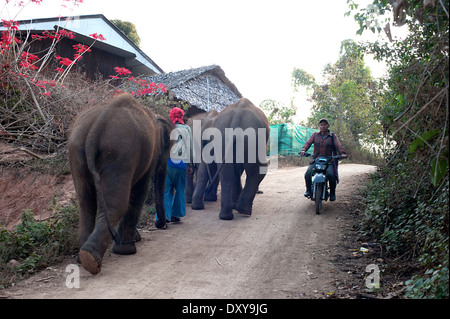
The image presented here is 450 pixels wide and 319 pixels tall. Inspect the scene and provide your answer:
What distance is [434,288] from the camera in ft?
11.0

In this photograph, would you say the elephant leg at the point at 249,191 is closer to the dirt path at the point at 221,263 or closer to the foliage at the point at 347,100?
the dirt path at the point at 221,263

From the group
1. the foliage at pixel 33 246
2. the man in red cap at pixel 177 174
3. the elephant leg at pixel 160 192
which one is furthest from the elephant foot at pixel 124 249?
the man in red cap at pixel 177 174

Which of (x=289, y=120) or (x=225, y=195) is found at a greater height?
(x=289, y=120)

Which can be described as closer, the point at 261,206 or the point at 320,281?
the point at 320,281

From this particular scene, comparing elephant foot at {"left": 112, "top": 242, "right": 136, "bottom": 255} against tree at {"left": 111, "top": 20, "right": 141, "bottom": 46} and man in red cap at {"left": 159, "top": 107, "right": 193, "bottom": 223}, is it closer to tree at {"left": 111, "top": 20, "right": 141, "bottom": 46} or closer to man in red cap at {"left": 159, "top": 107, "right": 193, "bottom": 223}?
man in red cap at {"left": 159, "top": 107, "right": 193, "bottom": 223}

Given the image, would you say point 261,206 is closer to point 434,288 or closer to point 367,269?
point 367,269

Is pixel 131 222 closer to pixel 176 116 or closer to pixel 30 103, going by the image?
pixel 176 116

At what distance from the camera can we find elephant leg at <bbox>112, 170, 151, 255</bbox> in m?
5.52

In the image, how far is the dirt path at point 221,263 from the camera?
13.8 feet

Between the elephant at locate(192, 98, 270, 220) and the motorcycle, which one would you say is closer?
the elephant at locate(192, 98, 270, 220)

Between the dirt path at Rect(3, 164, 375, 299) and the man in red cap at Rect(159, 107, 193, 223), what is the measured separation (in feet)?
0.94

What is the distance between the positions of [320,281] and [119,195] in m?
2.47

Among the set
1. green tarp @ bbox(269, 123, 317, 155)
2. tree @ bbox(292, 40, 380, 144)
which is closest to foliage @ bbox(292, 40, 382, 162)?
tree @ bbox(292, 40, 380, 144)
